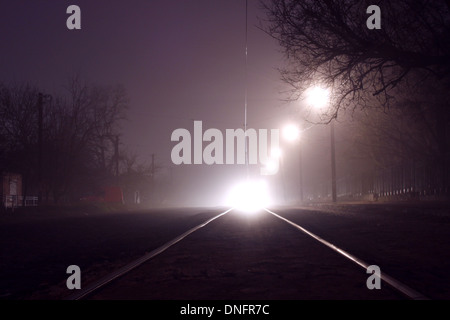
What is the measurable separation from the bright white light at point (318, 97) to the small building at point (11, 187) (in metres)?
28.4

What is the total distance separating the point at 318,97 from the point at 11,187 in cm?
3385

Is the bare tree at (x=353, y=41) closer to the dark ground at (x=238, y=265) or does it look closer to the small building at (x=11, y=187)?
the dark ground at (x=238, y=265)

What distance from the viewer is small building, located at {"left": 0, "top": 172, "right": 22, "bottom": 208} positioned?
41.2m

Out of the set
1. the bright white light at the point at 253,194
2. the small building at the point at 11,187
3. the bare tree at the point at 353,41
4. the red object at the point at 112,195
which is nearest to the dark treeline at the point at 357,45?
the bare tree at the point at 353,41

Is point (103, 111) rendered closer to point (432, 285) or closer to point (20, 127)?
point (20, 127)

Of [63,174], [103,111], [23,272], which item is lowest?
[23,272]

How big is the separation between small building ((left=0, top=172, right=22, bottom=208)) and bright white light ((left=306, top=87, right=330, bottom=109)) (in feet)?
93.0

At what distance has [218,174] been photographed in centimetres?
18800

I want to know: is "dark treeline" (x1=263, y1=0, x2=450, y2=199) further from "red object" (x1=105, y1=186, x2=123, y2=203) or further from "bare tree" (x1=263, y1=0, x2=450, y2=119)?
"red object" (x1=105, y1=186, x2=123, y2=203)

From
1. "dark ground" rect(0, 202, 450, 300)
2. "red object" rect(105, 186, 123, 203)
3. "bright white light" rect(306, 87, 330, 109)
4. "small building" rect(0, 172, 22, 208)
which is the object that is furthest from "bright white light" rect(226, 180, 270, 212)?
"dark ground" rect(0, 202, 450, 300)

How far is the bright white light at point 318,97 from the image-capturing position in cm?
1849

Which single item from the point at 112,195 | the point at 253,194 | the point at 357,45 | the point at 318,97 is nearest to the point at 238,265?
the point at 357,45

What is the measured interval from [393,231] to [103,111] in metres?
45.6

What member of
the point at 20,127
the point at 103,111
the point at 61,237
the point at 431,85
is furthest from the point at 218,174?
the point at 61,237
